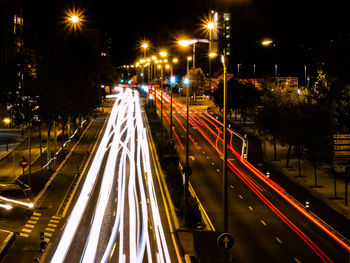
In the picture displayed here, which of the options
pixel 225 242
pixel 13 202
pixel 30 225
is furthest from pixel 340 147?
pixel 13 202

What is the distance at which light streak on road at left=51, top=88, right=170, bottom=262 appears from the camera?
20.5m

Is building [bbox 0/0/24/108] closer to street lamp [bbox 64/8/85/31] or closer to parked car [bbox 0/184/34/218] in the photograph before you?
street lamp [bbox 64/8/85/31]

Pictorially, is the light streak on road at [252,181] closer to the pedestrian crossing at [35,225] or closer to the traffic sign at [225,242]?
the traffic sign at [225,242]

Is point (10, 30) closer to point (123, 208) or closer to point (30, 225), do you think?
point (123, 208)

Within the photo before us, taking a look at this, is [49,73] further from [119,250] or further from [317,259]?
[317,259]

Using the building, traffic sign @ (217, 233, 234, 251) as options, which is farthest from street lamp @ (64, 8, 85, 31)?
traffic sign @ (217, 233, 234, 251)

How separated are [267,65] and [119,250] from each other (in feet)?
325

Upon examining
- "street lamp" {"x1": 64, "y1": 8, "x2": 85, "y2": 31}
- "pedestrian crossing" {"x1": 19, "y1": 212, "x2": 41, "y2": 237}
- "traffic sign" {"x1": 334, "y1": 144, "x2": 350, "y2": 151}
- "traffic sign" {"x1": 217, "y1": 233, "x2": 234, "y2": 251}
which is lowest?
"pedestrian crossing" {"x1": 19, "y1": 212, "x2": 41, "y2": 237}

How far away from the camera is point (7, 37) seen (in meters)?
71.6

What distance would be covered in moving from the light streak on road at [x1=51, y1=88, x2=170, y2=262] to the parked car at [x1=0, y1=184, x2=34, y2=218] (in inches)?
93.3

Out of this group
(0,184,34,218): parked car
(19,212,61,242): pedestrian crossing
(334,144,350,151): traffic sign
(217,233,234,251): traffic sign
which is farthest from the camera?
(0,184,34,218): parked car

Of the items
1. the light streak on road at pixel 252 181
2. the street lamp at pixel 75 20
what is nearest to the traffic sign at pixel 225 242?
the light streak on road at pixel 252 181

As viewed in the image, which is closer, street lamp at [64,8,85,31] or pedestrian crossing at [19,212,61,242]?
pedestrian crossing at [19,212,61,242]

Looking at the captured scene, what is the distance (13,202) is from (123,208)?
572 cm
